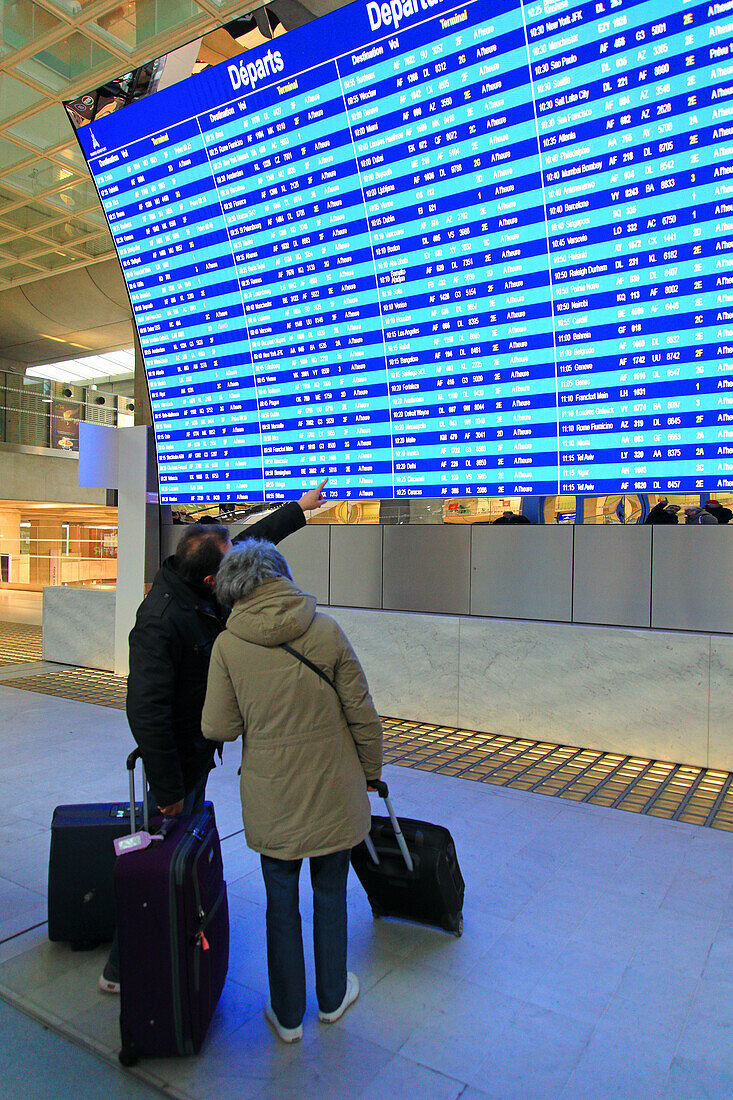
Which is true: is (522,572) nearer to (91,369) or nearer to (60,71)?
(60,71)

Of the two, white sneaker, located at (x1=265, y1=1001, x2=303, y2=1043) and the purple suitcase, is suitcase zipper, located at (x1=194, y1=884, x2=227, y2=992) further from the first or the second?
white sneaker, located at (x1=265, y1=1001, x2=303, y2=1043)

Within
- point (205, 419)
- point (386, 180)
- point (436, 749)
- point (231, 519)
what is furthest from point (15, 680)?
point (386, 180)

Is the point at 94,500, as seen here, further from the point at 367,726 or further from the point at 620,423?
the point at 367,726

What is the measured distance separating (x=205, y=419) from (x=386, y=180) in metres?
2.93

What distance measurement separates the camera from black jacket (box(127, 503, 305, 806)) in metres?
2.55

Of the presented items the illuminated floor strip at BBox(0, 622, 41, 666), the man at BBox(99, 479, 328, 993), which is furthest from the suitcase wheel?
the illuminated floor strip at BBox(0, 622, 41, 666)

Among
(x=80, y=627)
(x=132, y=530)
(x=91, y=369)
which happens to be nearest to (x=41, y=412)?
(x=91, y=369)

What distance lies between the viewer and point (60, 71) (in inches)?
398

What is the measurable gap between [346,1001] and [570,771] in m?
3.19

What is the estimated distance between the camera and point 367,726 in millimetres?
2391

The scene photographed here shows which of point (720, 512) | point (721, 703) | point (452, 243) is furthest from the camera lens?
point (720, 512)

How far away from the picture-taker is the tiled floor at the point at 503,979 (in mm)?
2191

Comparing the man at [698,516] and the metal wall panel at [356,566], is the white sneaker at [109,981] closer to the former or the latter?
the metal wall panel at [356,566]

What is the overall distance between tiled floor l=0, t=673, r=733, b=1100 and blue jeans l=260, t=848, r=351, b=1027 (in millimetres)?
135
